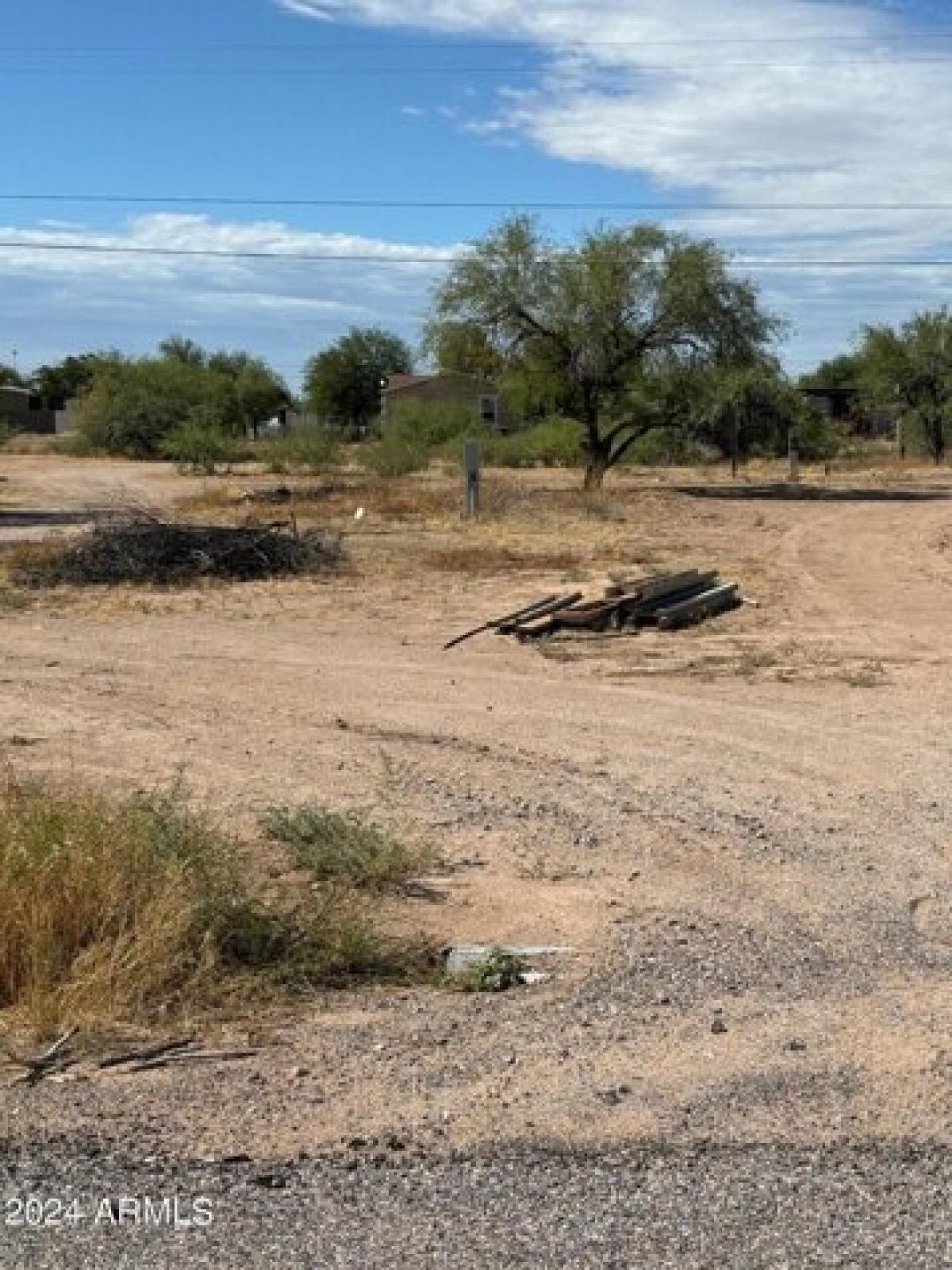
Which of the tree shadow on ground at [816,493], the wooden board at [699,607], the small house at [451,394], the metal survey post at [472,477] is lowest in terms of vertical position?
the wooden board at [699,607]

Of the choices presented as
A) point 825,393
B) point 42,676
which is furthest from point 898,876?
point 825,393

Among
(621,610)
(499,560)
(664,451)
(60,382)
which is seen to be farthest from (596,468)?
(60,382)

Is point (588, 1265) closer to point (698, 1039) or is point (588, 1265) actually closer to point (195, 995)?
point (698, 1039)

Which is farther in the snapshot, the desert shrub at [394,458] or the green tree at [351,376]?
the green tree at [351,376]

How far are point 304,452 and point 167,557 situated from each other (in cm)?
3319

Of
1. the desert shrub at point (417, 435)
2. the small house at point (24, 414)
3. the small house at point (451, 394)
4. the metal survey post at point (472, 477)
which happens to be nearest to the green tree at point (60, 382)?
the small house at point (24, 414)

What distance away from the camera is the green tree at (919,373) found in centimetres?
6919

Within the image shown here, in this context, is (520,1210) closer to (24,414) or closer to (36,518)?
(36,518)

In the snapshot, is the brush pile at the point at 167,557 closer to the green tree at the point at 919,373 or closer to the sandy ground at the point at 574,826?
the sandy ground at the point at 574,826

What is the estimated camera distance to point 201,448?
54781mm

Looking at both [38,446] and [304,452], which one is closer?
[304,452]

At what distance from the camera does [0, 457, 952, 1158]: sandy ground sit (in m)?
5.00

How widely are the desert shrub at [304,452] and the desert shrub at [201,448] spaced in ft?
5.72

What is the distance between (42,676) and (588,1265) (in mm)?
10635
